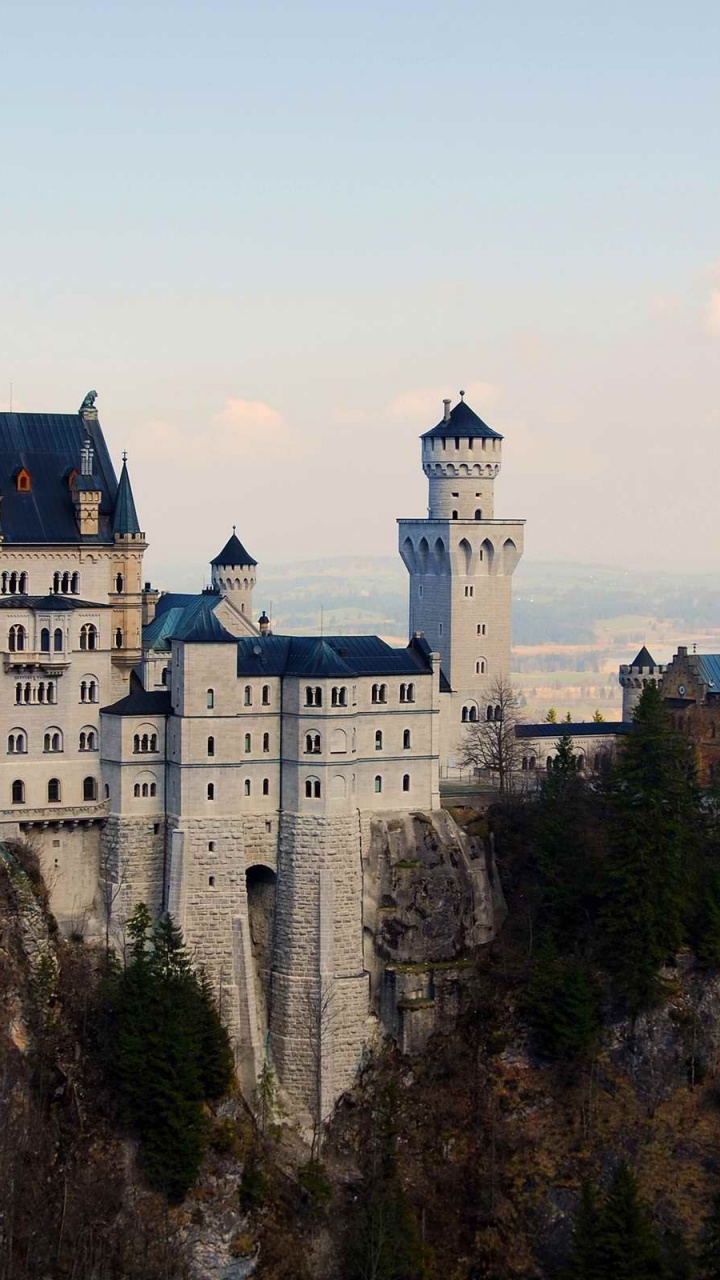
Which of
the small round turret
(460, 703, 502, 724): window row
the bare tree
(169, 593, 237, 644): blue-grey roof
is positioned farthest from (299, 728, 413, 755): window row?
the small round turret

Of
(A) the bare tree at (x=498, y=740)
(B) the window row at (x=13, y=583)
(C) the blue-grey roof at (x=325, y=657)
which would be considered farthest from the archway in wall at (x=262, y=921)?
(B) the window row at (x=13, y=583)

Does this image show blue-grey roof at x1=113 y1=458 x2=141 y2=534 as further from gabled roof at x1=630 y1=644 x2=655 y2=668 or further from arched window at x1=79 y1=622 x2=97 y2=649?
gabled roof at x1=630 y1=644 x2=655 y2=668

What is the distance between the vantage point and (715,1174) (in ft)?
287

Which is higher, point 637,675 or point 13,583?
point 13,583

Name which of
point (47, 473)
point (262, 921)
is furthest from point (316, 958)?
point (47, 473)

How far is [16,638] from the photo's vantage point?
89.1m

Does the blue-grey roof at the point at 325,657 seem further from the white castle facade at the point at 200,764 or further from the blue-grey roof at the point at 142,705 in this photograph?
the blue-grey roof at the point at 142,705

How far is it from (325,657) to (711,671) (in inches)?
995

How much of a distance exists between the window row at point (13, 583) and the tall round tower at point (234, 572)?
58.1ft

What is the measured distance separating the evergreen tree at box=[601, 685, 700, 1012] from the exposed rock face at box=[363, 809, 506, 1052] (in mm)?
5648

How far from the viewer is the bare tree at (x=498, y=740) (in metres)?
98.8

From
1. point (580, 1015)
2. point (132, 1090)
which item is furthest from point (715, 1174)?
point (132, 1090)

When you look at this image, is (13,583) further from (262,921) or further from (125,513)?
(262,921)

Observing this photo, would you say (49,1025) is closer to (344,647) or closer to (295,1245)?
(295,1245)
